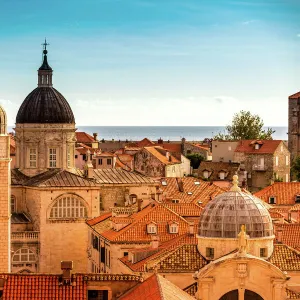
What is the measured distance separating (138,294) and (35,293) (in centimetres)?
375

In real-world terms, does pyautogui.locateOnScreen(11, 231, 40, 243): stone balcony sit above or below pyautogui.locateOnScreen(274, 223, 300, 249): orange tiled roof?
below

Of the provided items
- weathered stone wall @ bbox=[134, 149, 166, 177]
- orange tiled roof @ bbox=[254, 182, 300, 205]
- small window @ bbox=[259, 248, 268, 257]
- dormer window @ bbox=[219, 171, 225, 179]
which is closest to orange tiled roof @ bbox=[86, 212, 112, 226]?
orange tiled roof @ bbox=[254, 182, 300, 205]

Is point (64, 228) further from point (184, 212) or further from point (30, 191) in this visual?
point (184, 212)

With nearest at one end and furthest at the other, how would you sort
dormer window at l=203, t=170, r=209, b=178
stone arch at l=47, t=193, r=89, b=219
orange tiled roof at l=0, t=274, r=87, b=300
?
orange tiled roof at l=0, t=274, r=87, b=300 → stone arch at l=47, t=193, r=89, b=219 → dormer window at l=203, t=170, r=209, b=178

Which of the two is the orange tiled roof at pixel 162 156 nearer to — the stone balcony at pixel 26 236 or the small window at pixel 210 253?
the stone balcony at pixel 26 236

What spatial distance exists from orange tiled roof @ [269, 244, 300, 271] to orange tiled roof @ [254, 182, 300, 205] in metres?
40.6

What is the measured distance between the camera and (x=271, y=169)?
130 m

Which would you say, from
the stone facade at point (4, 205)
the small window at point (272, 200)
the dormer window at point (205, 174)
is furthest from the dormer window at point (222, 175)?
the stone facade at point (4, 205)

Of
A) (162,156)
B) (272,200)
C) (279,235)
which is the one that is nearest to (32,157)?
(272,200)

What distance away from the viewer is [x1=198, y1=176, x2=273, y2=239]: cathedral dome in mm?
56250

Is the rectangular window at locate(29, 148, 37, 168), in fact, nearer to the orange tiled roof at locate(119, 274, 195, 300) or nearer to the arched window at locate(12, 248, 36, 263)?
the arched window at locate(12, 248, 36, 263)

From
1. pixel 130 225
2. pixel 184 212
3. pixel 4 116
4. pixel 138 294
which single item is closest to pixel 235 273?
pixel 138 294

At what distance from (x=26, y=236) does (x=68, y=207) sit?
3.48 m

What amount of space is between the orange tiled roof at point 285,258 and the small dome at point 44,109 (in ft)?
114
